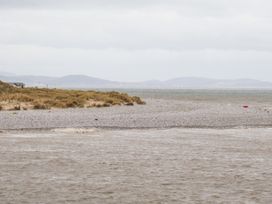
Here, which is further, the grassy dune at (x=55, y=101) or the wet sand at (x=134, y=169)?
the grassy dune at (x=55, y=101)

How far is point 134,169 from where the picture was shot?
15938 millimetres

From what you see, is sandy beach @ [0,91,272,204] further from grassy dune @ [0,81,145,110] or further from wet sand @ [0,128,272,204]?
grassy dune @ [0,81,145,110]

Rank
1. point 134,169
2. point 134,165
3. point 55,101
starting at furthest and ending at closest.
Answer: point 55,101, point 134,165, point 134,169

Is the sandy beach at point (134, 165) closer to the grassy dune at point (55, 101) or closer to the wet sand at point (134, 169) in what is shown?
the wet sand at point (134, 169)

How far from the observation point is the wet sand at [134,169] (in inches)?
486

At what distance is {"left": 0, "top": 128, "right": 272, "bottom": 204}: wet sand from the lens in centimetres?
1235

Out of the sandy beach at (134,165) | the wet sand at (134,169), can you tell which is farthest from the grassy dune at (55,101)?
the wet sand at (134,169)

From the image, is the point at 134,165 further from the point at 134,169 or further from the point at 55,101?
the point at 55,101

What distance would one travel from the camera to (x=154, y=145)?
2216 centimetres

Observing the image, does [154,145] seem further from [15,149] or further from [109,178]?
[109,178]

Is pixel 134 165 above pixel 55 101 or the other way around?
the other way around

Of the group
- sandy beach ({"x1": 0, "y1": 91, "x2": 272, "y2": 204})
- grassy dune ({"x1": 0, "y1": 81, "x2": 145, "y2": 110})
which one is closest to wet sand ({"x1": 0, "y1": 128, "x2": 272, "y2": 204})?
sandy beach ({"x1": 0, "y1": 91, "x2": 272, "y2": 204})

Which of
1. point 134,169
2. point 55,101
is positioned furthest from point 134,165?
point 55,101

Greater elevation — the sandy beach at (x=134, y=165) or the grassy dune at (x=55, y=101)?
the grassy dune at (x=55, y=101)
